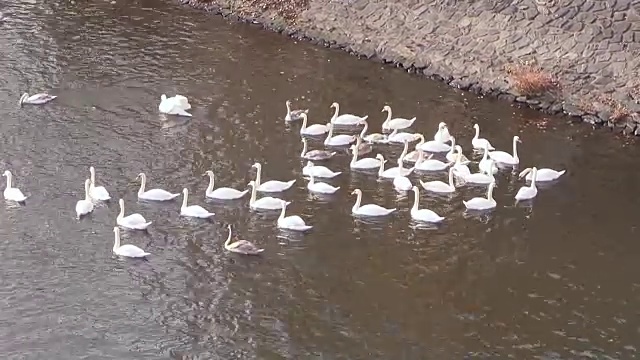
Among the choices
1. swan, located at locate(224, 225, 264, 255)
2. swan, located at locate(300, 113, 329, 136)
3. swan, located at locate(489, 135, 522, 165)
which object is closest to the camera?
swan, located at locate(224, 225, 264, 255)

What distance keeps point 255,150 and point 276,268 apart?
5.72 m

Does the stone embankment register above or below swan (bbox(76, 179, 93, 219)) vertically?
above

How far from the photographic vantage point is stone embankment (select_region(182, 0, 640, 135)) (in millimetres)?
26469

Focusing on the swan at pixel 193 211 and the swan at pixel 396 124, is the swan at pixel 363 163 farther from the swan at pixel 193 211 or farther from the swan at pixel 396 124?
the swan at pixel 193 211

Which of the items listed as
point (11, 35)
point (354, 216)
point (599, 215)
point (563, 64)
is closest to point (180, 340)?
point (354, 216)

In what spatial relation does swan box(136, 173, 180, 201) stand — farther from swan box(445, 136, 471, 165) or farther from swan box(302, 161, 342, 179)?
swan box(445, 136, 471, 165)

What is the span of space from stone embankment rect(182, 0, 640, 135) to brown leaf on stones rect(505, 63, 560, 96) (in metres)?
0.03

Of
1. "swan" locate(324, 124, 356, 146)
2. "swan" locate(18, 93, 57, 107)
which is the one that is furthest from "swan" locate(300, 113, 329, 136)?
"swan" locate(18, 93, 57, 107)

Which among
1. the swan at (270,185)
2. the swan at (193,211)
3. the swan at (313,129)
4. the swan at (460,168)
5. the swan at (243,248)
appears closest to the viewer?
the swan at (243,248)

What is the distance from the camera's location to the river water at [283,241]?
15812 millimetres

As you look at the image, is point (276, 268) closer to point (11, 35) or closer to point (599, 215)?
point (599, 215)

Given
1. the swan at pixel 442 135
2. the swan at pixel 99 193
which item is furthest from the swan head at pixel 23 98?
the swan at pixel 442 135

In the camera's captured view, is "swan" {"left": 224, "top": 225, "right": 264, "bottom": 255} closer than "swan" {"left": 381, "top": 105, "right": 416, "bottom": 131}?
Yes

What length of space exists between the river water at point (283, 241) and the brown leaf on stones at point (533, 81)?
707 millimetres
